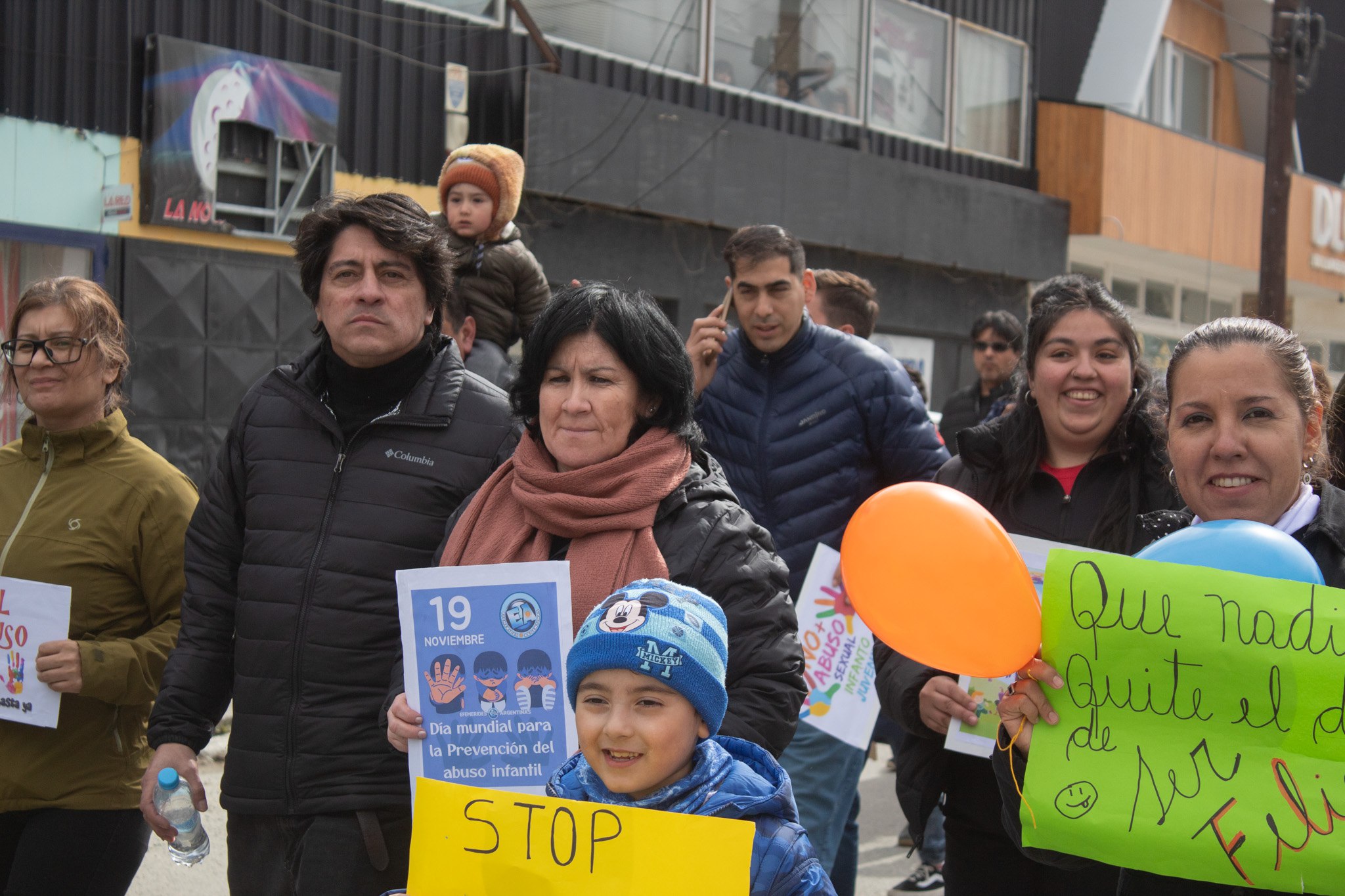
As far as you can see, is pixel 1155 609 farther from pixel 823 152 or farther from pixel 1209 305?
pixel 1209 305

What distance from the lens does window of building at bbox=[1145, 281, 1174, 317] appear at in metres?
21.6

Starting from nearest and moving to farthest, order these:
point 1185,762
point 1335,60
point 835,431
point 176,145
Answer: point 1185,762 → point 835,431 → point 176,145 → point 1335,60

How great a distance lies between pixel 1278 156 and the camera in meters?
14.0

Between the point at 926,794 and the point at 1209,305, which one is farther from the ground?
the point at 1209,305

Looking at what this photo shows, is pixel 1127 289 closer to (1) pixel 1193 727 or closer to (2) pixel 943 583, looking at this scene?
(2) pixel 943 583

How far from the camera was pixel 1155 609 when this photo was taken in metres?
2.29

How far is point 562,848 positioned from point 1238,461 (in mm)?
1347

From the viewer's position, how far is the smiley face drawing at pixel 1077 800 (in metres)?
2.30

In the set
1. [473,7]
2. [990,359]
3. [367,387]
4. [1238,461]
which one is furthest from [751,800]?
[473,7]

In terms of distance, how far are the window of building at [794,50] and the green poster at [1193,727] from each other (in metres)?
12.4

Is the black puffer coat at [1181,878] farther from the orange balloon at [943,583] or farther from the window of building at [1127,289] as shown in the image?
the window of building at [1127,289]

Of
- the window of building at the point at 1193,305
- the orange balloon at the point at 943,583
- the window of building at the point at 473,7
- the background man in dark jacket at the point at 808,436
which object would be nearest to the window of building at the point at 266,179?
the window of building at the point at 473,7

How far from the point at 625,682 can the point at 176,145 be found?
8.65 metres

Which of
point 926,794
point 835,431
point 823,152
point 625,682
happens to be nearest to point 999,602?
point 625,682
